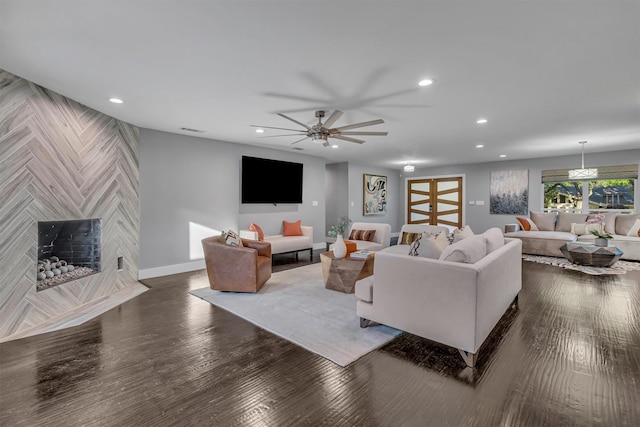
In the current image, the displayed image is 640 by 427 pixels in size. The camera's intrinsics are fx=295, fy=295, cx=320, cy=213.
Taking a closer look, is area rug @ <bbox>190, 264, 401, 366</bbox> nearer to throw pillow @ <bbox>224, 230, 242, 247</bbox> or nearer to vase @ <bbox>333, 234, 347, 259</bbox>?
vase @ <bbox>333, 234, 347, 259</bbox>

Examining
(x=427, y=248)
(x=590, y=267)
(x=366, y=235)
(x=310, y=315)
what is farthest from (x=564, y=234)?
(x=310, y=315)

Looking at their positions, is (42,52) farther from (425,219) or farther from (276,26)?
(425,219)

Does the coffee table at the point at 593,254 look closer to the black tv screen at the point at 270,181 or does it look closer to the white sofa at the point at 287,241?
the white sofa at the point at 287,241

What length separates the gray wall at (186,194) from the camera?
4.86 m

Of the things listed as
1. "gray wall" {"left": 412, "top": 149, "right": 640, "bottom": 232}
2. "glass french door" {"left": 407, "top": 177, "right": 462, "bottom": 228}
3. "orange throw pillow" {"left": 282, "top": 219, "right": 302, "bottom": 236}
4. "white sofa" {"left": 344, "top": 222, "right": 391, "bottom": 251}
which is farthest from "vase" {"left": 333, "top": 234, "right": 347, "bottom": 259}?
"glass french door" {"left": 407, "top": 177, "right": 462, "bottom": 228}

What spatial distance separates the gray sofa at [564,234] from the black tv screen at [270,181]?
536 centimetres

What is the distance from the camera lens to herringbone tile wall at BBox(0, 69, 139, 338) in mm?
2822

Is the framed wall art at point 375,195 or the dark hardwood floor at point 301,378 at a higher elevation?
the framed wall art at point 375,195

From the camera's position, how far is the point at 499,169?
28.3 ft

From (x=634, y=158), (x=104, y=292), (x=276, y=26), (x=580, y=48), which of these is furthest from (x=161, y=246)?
(x=634, y=158)

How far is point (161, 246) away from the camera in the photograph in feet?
16.4

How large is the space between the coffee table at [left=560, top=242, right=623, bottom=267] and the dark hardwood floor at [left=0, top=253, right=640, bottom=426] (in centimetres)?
278

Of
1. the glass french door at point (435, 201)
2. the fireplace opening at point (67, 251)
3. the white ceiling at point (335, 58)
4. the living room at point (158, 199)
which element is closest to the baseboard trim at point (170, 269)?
the living room at point (158, 199)

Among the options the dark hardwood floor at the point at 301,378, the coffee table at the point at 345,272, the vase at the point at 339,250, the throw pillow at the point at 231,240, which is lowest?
the dark hardwood floor at the point at 301,378
